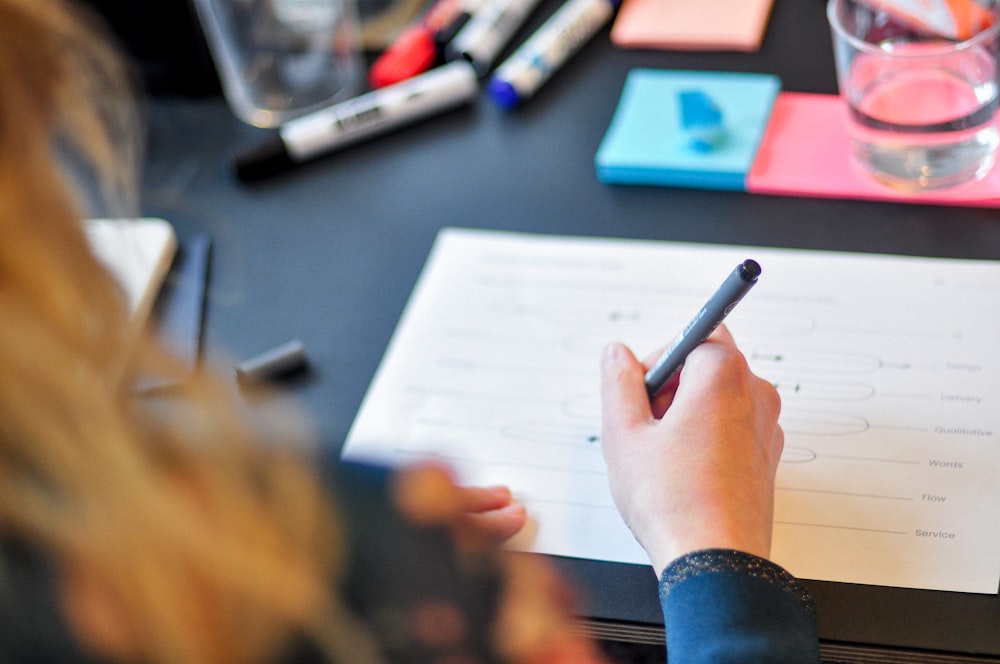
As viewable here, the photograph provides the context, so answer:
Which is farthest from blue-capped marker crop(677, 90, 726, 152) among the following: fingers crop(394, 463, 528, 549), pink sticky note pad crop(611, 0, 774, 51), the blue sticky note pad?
fingers crop(394, 463, 528, 549)

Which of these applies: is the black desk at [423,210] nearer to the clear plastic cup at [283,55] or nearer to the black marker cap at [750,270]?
the clear plastic cup at [283,55]

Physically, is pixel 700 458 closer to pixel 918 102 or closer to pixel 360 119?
pixel 918 102

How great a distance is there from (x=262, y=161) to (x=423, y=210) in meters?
0.15

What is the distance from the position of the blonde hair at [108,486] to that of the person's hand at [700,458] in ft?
0.54

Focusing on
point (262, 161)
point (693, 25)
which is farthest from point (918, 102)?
point (262, 161)

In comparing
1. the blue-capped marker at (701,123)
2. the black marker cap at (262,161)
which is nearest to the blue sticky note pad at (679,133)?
the blue-capped marker at (701,123)

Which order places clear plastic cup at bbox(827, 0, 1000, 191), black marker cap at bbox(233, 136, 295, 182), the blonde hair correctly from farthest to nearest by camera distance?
1. black marker cap at bbox(233, 136, 295, 182)
2. clear plastic cup at bbox(827, 0, 1000, 191)
3. the blonde hair

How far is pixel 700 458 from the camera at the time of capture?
0.56 metres

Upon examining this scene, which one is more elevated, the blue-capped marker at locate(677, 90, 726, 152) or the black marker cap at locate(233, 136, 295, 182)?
the blue-capped marker at locate(677, 90, 726, 152)

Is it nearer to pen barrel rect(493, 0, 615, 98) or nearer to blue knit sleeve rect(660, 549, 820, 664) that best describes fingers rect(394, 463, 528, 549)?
blue knit sleeve rect(660, 549, 820, 664)

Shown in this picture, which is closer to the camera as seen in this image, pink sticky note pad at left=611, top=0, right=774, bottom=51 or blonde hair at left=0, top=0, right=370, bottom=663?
blonde hair at left=0, top=0, right=370, bottom=663

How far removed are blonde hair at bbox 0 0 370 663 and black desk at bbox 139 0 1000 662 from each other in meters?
0.18

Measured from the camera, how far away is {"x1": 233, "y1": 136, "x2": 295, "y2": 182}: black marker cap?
0.87 meters

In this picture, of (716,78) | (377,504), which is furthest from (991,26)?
(377,504)
